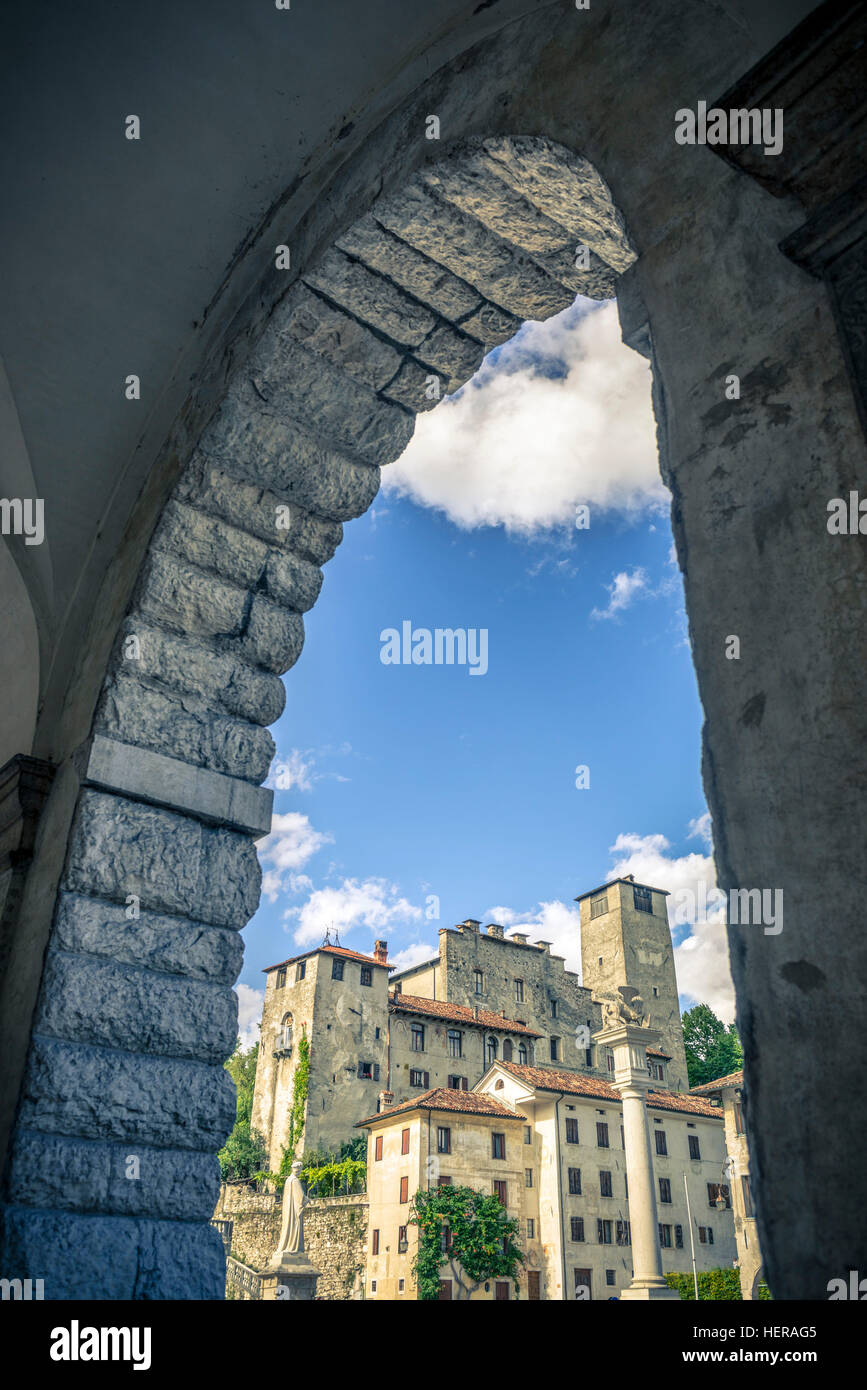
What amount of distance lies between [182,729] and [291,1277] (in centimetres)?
1860

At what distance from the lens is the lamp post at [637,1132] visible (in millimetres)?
14305

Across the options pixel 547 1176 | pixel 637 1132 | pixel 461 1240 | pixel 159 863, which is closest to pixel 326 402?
pixel 159 863

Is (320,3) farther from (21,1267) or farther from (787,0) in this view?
(21,1267)

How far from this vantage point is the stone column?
46.9ft

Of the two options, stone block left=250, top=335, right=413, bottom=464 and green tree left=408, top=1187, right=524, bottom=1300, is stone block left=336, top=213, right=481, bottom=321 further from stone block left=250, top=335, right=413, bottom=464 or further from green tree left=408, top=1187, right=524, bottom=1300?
green tree left=408, top=1187, right=524, bottom=1300

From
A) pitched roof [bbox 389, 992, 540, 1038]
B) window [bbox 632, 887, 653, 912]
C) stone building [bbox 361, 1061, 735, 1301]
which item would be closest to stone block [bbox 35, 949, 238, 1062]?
stone building [bbox 361, 1061, 735, 1301]

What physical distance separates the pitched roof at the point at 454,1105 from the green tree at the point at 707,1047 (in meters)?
18.5

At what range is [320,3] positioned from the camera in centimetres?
336

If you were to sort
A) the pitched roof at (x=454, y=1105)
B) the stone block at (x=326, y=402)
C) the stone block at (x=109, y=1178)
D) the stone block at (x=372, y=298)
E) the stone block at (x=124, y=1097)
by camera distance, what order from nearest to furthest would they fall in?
the stone block at (x=109, y=1178), the stone block at (x=124, y=1097), the stone block at (x=372, y=298), the stone block at (x=326, y=402), the pitched roof at (x=454, y=1105)

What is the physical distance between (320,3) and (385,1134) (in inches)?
1034

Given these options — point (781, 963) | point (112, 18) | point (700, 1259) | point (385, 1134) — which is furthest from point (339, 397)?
point (700, 1259)

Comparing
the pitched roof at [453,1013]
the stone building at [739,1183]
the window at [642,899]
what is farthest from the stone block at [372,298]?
the window at [642,899]

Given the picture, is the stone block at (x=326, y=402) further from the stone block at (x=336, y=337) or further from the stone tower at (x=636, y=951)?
the stone tower at (x=636, y=951)

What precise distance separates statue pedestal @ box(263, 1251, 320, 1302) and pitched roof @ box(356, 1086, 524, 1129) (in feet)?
18.4
